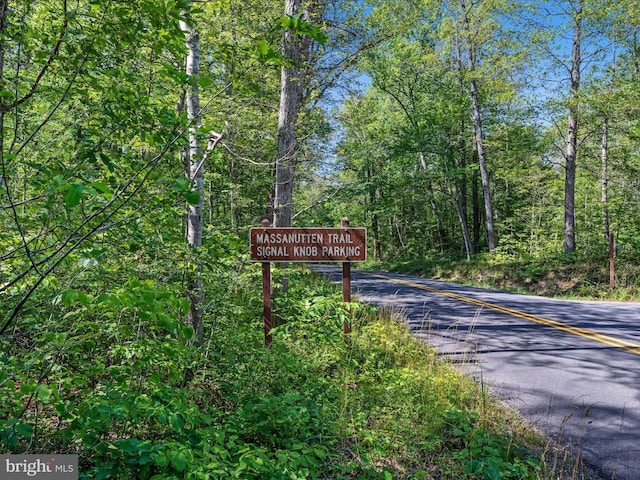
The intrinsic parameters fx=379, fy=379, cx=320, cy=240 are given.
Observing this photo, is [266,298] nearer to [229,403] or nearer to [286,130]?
[229,403]

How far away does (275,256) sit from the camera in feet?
18.0

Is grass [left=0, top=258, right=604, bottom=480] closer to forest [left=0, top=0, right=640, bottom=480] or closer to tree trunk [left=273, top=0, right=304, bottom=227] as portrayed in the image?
forest [left=0, top=0, right=640, bottom=480]

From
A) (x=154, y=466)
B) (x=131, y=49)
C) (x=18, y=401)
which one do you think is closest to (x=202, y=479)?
(x=154, y=466)

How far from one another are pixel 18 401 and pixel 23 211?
50.5 inches

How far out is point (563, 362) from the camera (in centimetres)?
532

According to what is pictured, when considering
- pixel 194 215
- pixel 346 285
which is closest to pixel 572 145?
pixel 346 285

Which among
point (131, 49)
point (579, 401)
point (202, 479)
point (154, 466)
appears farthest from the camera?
point (579, 401)

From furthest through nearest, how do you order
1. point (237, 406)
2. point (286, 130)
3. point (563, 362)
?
point (286, 130) < point (563, 362) < point (237, 406)

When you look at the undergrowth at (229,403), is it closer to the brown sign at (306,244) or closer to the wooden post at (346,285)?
the wooden post at (346,285)

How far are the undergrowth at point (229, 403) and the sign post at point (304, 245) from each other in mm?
414

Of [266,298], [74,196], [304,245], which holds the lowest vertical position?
[266,298]

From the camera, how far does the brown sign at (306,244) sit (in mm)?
5484

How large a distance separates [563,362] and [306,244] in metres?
3.99

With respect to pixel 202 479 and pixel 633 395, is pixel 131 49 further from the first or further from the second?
pixel 633 395
